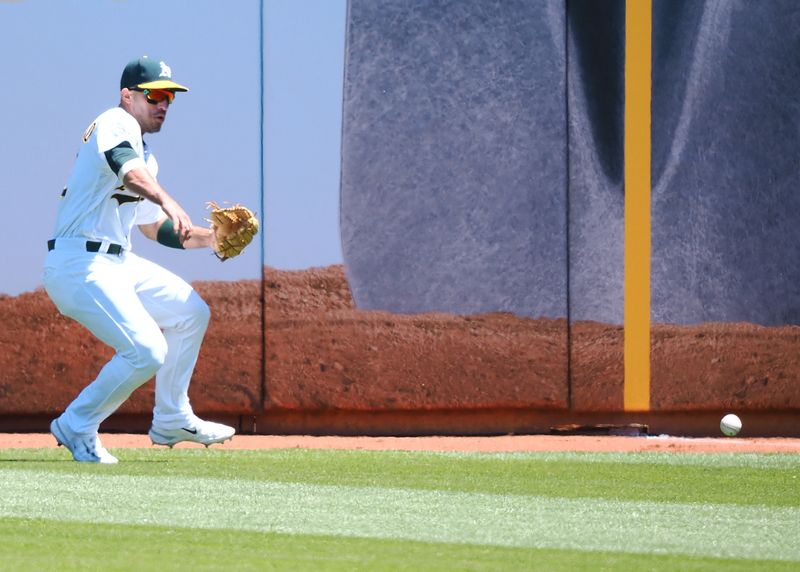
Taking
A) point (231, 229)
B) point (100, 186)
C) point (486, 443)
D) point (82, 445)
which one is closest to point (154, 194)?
point (100, 186)

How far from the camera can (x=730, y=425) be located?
37.2 ft

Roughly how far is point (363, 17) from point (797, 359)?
13.1 ft

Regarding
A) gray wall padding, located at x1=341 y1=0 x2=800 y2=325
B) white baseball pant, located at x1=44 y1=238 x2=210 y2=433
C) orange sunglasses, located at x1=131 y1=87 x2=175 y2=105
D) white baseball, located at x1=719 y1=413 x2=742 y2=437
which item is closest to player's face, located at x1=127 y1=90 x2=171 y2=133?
orange sunglasses, located at x1=131 y1=87 x2=175 y2=105

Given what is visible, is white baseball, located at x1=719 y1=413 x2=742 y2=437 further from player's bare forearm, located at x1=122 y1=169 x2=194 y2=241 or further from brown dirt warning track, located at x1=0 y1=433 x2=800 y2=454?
player's bare forearm, located at x1=122 y1=169 x2=194 y2=241

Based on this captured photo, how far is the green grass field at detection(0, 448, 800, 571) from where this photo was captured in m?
5.00

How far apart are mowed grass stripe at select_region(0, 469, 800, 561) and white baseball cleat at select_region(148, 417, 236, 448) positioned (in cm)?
123

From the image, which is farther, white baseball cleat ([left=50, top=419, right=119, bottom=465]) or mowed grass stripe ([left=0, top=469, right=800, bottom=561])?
white baseball cleat ([left=50, top=419, right=119, bottom=465])

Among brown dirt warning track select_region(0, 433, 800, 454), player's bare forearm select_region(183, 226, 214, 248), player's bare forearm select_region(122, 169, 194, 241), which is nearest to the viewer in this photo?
player's bare forearm select_region(122, 169, 194, 241)

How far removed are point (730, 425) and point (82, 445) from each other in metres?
5.03

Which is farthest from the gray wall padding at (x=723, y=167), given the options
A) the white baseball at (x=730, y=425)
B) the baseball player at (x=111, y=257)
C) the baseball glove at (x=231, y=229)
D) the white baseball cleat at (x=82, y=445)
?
the white baseball cleat at (x=82, y=445)

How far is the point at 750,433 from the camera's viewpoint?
1178 cm

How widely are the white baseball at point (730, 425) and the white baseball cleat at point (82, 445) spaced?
4.86 m

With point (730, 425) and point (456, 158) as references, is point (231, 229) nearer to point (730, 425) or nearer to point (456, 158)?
point (456, 158)

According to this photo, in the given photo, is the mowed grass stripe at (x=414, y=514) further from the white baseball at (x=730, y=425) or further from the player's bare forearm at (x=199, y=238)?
the white baseball at (x=730, y=425)
